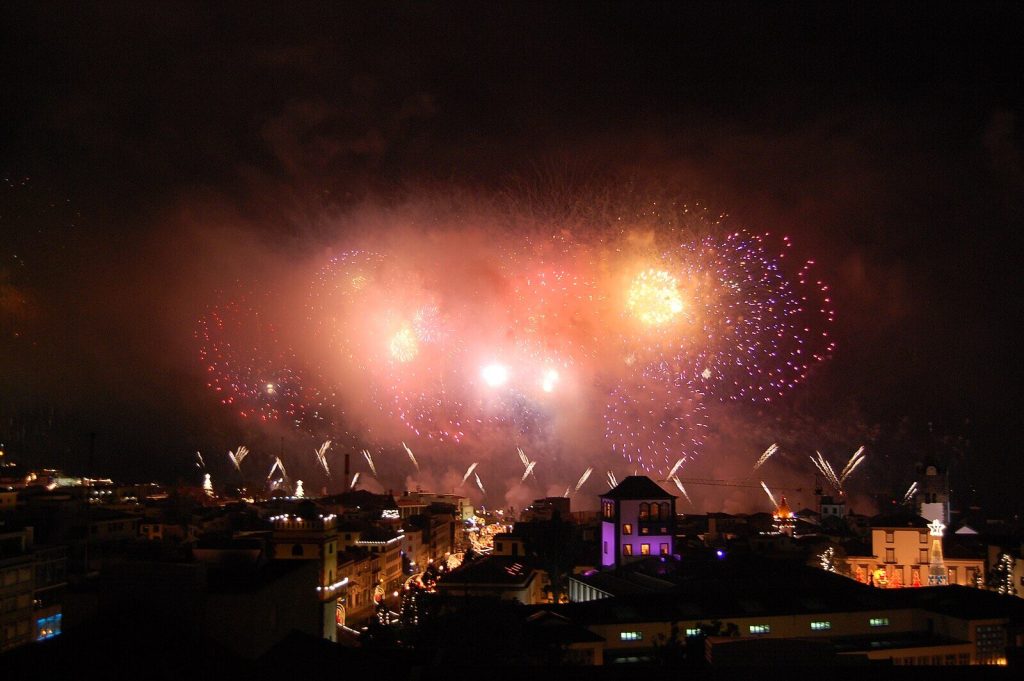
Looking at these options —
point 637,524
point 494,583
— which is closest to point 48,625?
point 494,583

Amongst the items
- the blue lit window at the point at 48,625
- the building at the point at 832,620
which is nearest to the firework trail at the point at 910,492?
the building at the point at 832,620

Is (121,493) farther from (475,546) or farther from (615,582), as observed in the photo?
(615,582)

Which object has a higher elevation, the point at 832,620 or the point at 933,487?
the point at 933,487

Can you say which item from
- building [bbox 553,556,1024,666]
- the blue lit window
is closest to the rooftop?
building [bbox 553,556,1024,666]

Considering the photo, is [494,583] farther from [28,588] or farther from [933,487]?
[933,487]

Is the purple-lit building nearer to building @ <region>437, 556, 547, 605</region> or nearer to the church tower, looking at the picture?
building @ <region>437, 556, 547, 605</region>

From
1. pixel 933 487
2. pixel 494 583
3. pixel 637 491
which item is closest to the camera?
pixel 494 583
